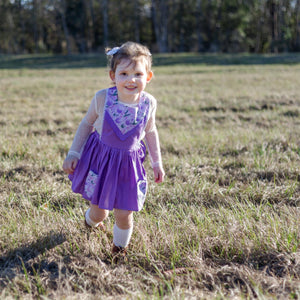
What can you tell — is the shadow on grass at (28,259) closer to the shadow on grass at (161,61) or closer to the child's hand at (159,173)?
the child's hand at (159,173)

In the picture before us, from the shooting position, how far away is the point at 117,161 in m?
2.27

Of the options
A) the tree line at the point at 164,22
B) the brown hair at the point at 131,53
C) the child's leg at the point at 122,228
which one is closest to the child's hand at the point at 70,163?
the child's leg at the point at 122,228

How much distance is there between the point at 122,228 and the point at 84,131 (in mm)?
739

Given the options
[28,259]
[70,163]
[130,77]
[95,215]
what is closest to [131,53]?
[130,77]

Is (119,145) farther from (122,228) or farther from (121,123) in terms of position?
(122,228)

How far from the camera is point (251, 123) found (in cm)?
635

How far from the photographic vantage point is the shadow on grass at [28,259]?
2068 mm

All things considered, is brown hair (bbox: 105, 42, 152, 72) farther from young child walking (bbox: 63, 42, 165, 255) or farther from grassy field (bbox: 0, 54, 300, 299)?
grassy field (bbox: 0, 54, 300, 299)

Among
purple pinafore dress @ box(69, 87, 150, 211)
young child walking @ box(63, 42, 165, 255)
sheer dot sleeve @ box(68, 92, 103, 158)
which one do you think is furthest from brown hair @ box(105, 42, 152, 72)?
sheer dot sleeve @ box(68, 92, 103, 158)

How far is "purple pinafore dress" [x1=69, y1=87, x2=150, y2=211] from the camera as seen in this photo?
2.23 meters

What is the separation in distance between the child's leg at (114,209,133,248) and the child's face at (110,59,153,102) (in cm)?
80

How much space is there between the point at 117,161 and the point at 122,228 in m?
0.47

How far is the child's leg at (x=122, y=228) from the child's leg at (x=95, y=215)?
0.17 m

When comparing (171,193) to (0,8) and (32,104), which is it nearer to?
(32,104)
